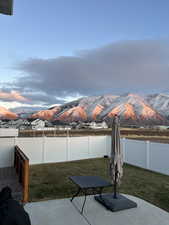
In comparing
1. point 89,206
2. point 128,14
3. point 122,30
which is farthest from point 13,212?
point 122,30

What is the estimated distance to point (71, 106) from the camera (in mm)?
66062

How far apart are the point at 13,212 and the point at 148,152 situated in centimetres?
809

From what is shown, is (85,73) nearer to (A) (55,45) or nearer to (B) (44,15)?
(A) (55,45)

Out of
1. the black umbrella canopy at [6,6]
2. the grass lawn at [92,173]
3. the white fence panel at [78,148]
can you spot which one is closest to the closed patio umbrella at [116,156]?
the grass lawn at [92,173]

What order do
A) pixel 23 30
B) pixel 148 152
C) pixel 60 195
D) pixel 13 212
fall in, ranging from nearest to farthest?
pixel 13 212, pixel 60 195, pixel 148 152, pixel 23 30

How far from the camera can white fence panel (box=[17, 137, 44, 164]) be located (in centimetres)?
930

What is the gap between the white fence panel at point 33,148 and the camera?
9305 millimetres

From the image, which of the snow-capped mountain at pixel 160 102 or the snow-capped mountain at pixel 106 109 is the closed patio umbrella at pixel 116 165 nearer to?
the snow-capped mountain at pixel 106 109

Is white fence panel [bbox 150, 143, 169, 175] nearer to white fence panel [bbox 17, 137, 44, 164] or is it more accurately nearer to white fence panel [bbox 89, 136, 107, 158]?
white fence panel [bbox 89, 136, 107, 158]

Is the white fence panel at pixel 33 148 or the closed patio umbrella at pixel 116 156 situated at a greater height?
the closed patio umbrella at pixel 116 156

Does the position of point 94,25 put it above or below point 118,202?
above

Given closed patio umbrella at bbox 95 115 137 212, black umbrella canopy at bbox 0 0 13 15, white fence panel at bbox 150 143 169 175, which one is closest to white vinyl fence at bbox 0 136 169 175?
white fence panel at bbox 150 143 169 175

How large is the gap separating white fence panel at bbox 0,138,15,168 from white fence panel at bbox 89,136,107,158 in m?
4.97


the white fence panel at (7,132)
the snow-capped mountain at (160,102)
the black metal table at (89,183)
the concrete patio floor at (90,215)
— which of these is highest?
the snow-capped mountain at (160,102)
